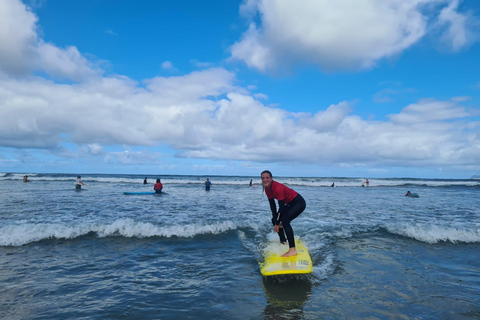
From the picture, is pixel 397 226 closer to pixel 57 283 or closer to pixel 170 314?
pixel 170 314

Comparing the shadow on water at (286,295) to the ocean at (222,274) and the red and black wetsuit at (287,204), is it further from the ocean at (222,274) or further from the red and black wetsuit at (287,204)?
the red and black wetsuit at (287,204)

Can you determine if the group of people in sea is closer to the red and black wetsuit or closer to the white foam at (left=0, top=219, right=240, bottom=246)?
the red and black wetsuit

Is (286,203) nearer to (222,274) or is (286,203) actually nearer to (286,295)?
(286,295)

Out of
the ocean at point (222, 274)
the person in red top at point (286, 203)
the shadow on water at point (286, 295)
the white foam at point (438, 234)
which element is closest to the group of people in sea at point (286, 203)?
the person in red top at point (286, 203)

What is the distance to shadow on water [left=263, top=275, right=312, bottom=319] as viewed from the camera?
15.6ft

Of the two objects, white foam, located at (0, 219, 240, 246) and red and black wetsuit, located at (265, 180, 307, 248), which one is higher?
red and black wetsuit, located at (265, 180, 307, 248)

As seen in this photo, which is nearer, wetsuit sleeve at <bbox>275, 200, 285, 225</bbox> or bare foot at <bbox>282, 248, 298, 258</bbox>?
bare foot at <bbox>282, 248, 298, 258</bbox>

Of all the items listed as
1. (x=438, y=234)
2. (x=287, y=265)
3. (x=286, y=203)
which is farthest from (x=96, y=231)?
(x=438, y=234)

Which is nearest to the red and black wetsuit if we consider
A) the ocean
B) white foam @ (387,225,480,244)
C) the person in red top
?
the person in red top

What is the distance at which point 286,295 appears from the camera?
550 cm

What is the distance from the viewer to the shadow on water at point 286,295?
4770 mm

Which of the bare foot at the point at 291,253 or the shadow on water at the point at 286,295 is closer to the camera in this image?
the shadow on water at the point at 286,295

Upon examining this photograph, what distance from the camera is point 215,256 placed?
819 centimetres

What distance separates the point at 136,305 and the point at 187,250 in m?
3.72
